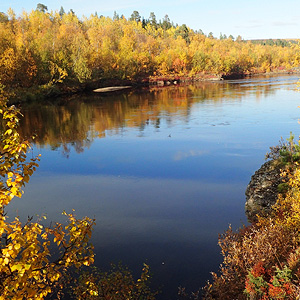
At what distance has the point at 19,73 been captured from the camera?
217ft

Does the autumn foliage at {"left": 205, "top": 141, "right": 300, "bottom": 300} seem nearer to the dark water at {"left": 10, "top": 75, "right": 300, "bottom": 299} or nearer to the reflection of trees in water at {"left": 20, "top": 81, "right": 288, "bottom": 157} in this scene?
the dark water at {"left": 10, "top": 75, "right": 300, "bottom": 299}

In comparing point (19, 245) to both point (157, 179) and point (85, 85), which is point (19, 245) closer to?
point (157, 179)

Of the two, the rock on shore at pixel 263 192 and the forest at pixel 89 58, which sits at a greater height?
the forest at pixel 89 58

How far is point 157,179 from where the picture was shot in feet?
70.5

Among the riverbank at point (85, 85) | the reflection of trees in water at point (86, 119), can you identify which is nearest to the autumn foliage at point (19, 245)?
the reflection of trees in water at point (86, 119)

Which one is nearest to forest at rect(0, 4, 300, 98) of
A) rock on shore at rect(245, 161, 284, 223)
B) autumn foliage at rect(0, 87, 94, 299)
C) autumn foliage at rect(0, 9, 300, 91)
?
autumn foliage at rect(0, 9, 300, 91)

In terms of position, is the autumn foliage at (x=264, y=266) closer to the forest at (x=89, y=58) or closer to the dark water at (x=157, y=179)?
the dark water at (x=157, y=179)

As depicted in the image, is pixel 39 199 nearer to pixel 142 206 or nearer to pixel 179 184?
pixel 142 206

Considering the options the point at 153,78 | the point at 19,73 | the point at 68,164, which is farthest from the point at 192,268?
the point at 153,78

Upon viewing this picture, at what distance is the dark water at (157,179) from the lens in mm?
13218

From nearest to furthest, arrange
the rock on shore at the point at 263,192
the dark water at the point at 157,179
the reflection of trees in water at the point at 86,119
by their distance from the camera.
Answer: the dark water at the point at 157,179
the rock on shore at the point at 263,192
the reflection of trees in water at the point at 86,119

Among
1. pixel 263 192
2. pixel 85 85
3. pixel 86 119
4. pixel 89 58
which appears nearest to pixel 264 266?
pixel 263 192

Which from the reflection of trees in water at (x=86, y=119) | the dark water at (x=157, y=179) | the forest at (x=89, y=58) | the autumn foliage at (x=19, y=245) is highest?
the forest at (x=89, y=58)

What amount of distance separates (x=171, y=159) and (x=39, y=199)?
37.5ft
